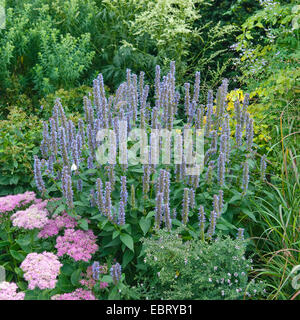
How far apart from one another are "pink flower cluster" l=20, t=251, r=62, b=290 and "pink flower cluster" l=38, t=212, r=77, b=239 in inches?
10.9

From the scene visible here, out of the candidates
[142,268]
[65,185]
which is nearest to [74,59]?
[65,185]

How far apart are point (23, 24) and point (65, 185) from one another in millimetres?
3616

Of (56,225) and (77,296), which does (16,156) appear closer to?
(56,225)

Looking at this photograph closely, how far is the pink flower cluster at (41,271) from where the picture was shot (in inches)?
105

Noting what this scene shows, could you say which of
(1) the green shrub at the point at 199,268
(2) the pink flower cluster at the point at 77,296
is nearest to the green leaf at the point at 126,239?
(1) the green shrub at the point at 199,268

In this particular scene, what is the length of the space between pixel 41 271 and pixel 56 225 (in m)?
0.48

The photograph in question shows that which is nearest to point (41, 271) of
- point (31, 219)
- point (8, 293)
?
point (8, 293)

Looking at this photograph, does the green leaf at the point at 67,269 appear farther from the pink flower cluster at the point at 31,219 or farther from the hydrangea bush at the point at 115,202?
the pink flower cluster at the point at 31,219

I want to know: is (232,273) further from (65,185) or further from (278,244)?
(65,185)

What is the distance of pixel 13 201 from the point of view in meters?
3.31

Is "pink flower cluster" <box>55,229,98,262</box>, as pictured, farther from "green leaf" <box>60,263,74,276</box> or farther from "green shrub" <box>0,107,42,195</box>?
"green shrub" <box>0,107,42,195</box>

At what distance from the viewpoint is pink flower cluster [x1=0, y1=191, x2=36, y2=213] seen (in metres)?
3.26

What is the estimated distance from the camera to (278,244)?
11.1 feet

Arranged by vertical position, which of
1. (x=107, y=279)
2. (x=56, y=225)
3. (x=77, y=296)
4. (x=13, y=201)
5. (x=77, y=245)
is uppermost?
(x=13, y=201)
